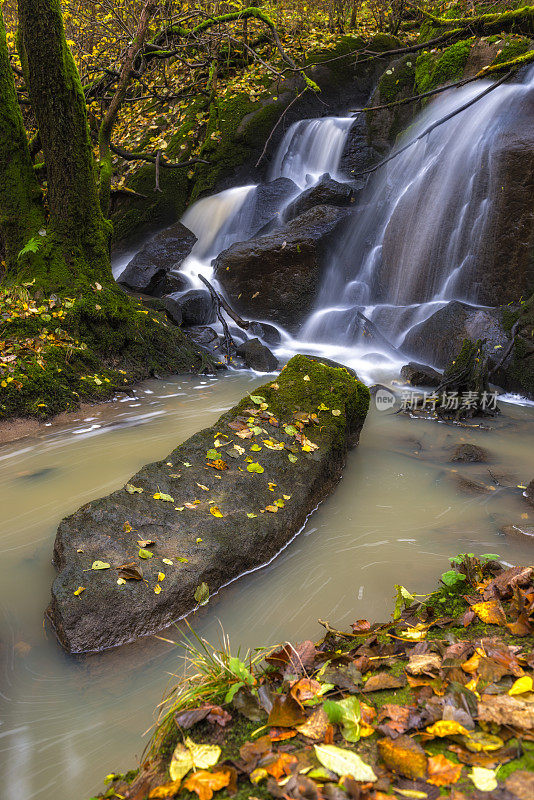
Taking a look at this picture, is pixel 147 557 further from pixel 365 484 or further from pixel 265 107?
pixel 265 107

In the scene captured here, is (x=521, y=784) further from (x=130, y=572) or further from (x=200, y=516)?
(x=200, y=516)

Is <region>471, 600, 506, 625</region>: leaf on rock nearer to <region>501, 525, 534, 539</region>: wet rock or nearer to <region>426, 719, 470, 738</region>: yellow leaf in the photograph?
<region>426, 719, 470, 738</region>: yellow leaf

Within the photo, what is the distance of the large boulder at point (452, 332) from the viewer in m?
7.84

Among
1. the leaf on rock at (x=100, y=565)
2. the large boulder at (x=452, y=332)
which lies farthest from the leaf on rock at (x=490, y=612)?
the large boulder at (x=452, y=332)

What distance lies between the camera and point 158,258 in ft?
37.4

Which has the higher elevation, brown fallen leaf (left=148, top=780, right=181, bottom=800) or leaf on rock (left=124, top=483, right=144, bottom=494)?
brown fallen leaf (left=148, top=780, right=181, bottom=800)

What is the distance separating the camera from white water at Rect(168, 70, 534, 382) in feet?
30.2

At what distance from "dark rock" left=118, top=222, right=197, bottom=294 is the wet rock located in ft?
28.1

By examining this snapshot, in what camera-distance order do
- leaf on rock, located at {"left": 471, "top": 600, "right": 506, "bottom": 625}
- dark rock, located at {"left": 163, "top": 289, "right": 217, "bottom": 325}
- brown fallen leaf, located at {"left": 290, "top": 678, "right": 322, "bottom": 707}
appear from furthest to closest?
dark rock, located at {"left": 163, "top": 289, "right": 217, "bottom": 325}, leaf on rock, located at {"left": 471, "top": 600, "right": 506, "bottom": 625}, brown fallen leaf, located at {"left": 290, "top": 678, "right": 322, "bottom": 707}

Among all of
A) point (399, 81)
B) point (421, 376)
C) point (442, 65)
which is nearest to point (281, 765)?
point (421, 376)

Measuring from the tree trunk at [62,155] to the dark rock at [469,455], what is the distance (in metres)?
5.39

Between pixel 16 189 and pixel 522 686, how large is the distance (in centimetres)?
806

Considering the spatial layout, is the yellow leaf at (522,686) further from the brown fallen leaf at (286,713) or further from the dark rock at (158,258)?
the dark rock at (158,258)

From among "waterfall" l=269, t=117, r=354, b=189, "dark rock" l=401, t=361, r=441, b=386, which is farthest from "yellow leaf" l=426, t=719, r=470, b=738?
"waterfall" l=269, t=117, r=354, b=189
